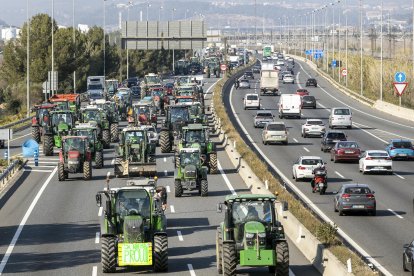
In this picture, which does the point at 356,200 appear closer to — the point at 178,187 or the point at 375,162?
the point at 178,187

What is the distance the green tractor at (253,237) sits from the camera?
27.9 meters

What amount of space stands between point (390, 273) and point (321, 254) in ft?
6.23

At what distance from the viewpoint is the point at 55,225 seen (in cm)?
4216

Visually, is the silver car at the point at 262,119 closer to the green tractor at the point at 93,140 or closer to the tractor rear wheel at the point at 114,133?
the tractor rear wheel at the point at 114,133

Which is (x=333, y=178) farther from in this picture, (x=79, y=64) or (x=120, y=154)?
(x=79, y=64)

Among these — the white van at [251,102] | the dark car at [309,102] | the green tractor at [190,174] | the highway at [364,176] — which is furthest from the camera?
the dark car at [309,102]

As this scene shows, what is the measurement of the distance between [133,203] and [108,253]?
1.83 metres

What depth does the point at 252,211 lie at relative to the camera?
94.1 feet

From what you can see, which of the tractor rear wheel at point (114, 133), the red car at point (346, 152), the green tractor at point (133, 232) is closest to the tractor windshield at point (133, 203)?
the green tractor at point (133, 232)

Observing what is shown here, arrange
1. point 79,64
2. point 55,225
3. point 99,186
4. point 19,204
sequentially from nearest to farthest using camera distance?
point 55,225
point 19,204
point 99,186
point 79,64

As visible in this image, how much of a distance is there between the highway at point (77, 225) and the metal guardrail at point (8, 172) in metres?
0.57

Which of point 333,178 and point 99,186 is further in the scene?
point 333,178

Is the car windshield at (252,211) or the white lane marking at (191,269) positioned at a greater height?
the car windshield at (252,211)

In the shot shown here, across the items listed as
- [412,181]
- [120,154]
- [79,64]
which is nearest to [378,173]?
[412,181]
